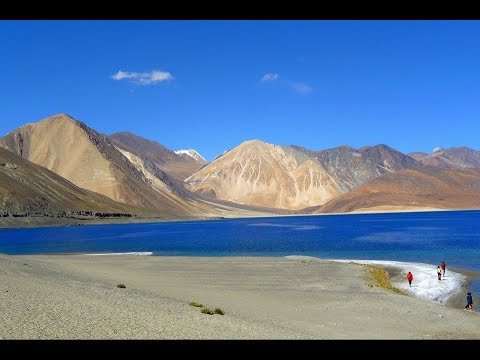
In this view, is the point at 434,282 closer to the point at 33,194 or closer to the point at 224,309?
the point at 224,309

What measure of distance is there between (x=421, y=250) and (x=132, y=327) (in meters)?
55.2

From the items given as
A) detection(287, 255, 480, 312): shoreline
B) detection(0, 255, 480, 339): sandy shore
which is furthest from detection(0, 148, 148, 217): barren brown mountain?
detection(0, 255, 480, 339): sandy shore

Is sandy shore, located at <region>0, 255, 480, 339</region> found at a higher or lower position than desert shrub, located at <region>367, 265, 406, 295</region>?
higher

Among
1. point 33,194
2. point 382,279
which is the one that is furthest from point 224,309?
point 33,194

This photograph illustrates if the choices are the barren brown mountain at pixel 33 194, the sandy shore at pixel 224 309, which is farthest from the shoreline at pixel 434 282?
the barren brown mountain at pixel 33 194

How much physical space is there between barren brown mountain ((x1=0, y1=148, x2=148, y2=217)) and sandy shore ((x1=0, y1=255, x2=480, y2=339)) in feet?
457

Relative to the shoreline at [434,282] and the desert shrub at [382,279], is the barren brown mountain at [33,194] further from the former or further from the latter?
the desert shrub at [382,279]

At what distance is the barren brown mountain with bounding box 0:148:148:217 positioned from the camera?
161 m


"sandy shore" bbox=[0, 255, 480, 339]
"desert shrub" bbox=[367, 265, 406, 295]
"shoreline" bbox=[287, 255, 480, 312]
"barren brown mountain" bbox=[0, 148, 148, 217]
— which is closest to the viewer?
"sandy shore" bbox=[0, 255, 480, 339]

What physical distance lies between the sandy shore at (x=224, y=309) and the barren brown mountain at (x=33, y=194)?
139 metres

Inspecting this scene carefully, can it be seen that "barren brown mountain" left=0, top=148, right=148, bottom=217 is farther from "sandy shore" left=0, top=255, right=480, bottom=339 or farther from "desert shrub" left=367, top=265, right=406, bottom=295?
"sandy shore" left=0, top=255, right=480, bottom=339

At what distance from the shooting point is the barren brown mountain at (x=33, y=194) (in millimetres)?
160875
